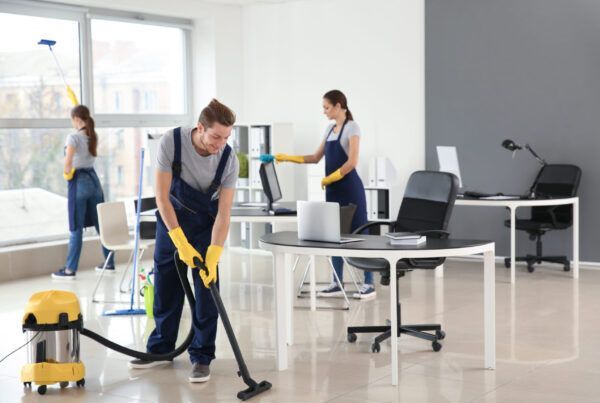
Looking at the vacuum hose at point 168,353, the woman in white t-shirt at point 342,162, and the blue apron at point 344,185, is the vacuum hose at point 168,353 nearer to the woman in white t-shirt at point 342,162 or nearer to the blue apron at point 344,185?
the woman in white t-shirt at point 342,162

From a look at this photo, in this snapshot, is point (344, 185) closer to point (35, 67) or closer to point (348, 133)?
point (348, 133)

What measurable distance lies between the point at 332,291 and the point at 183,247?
287 cm

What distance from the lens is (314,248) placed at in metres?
5.11

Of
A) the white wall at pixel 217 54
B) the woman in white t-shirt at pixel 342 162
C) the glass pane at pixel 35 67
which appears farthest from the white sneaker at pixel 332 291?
the white wall at pixel 217 54

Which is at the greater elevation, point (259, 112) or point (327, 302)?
point (259, 112)

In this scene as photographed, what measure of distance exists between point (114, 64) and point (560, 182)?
16.6 feet

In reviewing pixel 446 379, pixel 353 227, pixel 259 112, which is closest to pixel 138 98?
pixel 259 112

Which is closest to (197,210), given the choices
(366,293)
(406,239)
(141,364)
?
(141,364)

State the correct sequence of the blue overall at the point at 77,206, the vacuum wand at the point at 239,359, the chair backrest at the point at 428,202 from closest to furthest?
1. the vacuum wand at the point at 239,359
2. the chair backrest at the point at 428,202
3. the blue overall at the point at 77,206

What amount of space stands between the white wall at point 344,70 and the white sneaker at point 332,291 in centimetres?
271

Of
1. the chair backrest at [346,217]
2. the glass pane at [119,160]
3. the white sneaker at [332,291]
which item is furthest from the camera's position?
the glass pane at [119,160]

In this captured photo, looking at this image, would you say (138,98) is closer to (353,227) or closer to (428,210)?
(353,227)

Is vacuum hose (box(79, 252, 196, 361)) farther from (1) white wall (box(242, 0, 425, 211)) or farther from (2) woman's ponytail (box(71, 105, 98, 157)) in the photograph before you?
(1) white wall (box(242, 0, 425, 211))

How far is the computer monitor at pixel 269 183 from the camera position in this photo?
7.30 metres
